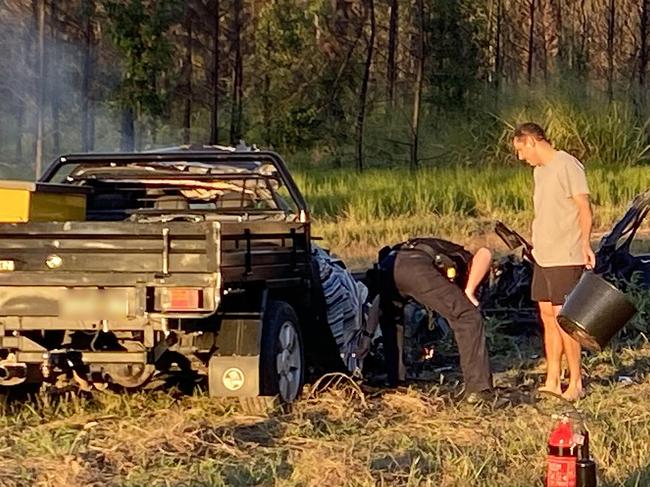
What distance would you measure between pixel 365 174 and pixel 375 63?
10.3m

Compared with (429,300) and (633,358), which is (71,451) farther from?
(633,358)

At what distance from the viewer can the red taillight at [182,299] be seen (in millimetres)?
6898

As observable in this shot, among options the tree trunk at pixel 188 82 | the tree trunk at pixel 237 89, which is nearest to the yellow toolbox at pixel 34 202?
the tree trunk at pixel 237 89

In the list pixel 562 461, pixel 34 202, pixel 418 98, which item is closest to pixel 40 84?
pixel 418 98

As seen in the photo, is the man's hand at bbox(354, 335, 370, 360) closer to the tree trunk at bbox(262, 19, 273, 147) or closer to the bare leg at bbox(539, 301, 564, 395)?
the bare leg at bbox(539, 301, 564, 395)

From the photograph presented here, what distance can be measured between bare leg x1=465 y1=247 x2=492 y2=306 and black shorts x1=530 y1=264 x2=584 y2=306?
410mm

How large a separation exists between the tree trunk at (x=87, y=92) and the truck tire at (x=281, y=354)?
19037 millimetres

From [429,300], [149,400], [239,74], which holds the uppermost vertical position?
[239,74]

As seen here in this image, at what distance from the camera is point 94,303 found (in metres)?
7.03

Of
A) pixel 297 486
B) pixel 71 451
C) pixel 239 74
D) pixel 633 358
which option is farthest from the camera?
pixel 239 74

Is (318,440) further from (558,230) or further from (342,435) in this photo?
(558,230)

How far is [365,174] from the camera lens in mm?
23641

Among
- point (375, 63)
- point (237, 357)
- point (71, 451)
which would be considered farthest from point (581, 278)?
point (375, 63)

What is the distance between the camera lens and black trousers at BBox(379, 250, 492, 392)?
319 inches
